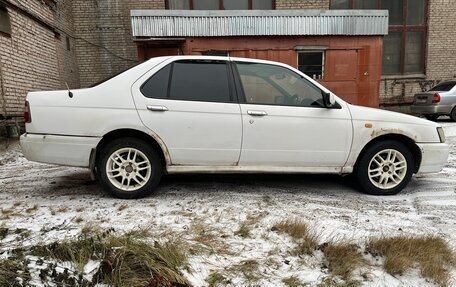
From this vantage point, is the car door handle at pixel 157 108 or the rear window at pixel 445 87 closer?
the car door handle at pixel 157 108

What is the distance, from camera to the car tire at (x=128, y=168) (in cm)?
400

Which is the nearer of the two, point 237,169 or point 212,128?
point 212,128

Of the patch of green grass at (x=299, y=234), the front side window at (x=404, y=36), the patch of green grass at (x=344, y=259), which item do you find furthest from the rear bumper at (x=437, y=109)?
the patch of green grass at (x=344, y=259)

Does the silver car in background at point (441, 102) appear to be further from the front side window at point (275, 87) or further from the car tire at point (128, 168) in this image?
the car tire at point (128, 168)

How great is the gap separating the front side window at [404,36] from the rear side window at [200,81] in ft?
40.4

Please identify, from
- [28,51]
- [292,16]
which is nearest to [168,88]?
[28,51]

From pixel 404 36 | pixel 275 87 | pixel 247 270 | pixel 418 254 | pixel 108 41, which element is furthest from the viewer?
pixel 404 36

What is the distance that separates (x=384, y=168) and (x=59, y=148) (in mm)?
3792

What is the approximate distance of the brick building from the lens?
8.01 metres

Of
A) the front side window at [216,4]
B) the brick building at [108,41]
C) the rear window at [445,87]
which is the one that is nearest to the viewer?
the brick building at [108,41]

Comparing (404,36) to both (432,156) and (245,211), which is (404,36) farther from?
(245,211)

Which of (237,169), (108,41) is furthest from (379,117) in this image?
(108,41)

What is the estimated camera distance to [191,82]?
4.15m

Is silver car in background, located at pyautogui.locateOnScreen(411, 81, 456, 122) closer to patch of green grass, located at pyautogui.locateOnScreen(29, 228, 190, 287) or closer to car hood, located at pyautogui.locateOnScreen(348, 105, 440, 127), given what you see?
car hood, located at pyautogui.locateOnScreen(348, 105, 440, 127)
